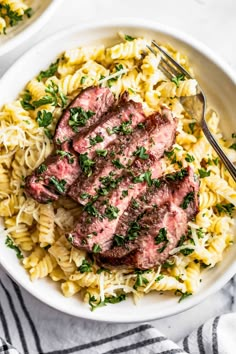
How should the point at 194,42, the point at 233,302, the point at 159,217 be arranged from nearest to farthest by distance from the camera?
the point at 159,217 < the point at 194,42 < the point at 233,302

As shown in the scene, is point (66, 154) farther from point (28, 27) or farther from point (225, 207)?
point (225, 207)

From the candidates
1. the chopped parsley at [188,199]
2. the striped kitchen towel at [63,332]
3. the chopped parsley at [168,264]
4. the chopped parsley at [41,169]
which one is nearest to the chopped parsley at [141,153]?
the chopped parsley at [188,199]

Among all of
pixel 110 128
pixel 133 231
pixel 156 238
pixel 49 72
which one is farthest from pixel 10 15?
pixel 156 238

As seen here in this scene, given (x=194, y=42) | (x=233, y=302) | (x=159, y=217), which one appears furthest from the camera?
(x=233, y=302)

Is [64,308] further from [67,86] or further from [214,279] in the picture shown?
[67,86]

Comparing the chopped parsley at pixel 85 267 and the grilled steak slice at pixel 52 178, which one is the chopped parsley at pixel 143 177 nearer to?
the grilled steak slice at pixel 52 178

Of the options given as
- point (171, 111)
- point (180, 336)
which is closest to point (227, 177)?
point (171, 111)
